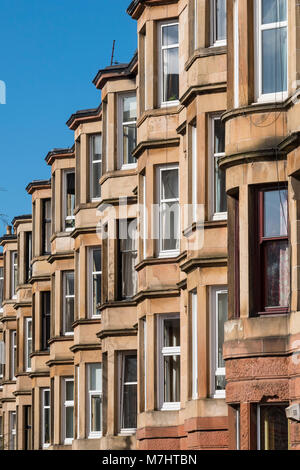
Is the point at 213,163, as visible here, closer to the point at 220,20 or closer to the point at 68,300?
the point at 220,20

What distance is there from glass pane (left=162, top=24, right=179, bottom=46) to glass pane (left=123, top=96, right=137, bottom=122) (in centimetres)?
586

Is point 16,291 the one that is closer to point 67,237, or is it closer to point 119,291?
point 67,237

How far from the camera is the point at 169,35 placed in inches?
1394

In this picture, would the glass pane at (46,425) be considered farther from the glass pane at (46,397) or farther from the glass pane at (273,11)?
the glass pane at (273,11)

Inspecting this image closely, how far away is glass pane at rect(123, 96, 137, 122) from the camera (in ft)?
135

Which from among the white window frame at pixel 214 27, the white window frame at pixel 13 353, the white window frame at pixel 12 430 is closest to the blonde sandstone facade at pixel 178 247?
the white window frame at pixel 214 27

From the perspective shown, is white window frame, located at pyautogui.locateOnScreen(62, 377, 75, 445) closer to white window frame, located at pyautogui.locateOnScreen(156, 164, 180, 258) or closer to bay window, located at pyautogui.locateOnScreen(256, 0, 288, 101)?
white window frame, located at pyautogui.locateOnScreen(156, 164, 180, 258)

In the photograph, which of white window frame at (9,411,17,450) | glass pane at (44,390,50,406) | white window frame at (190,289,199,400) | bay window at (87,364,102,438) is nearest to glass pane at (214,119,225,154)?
white window frame at (190,289,199,400)

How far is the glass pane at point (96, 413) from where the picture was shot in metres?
43.9

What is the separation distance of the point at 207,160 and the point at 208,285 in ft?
8.69

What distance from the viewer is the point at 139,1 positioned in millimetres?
35938

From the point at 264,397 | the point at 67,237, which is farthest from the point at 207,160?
the point at 67,237

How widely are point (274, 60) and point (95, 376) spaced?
2066 cm
